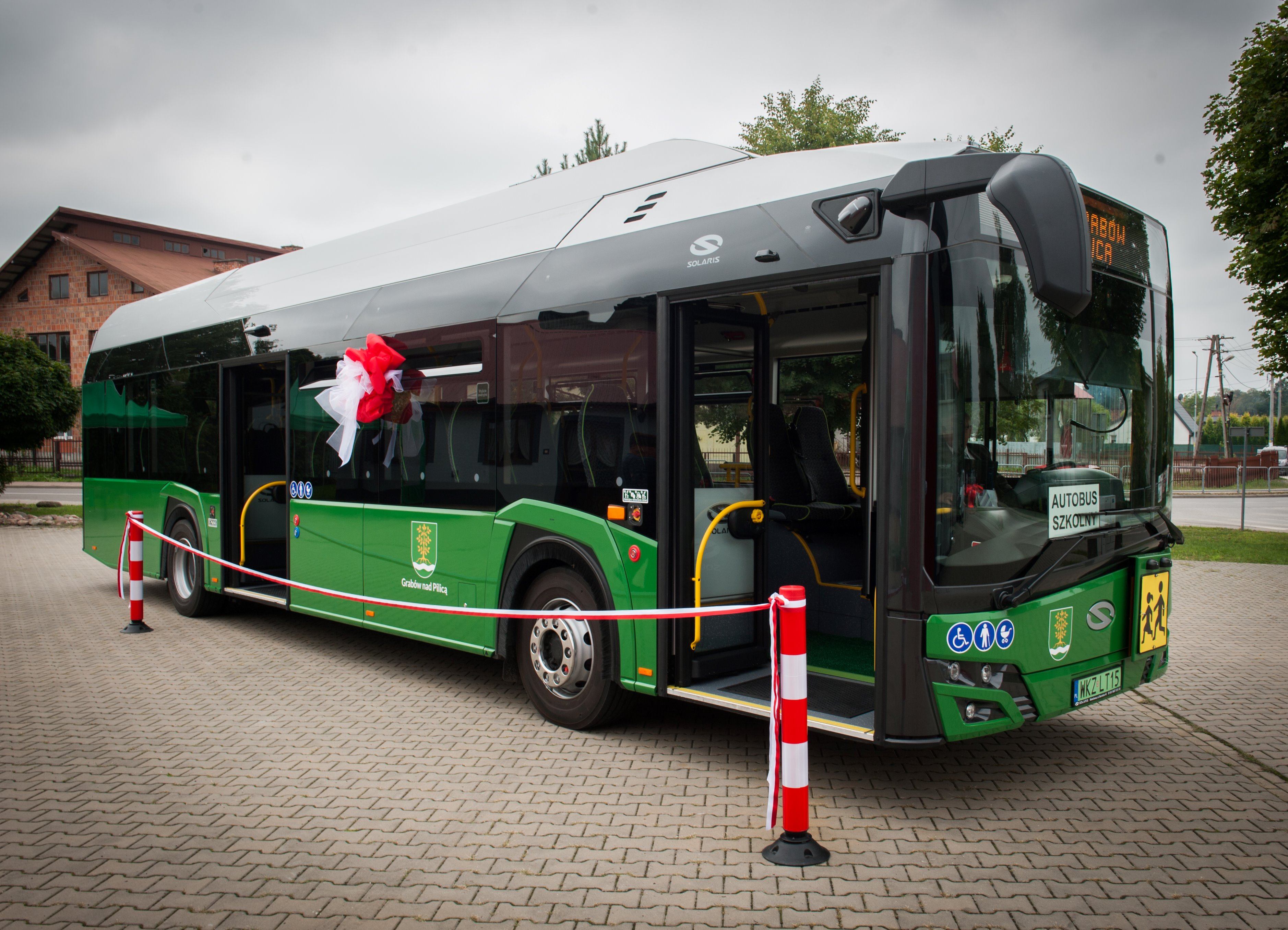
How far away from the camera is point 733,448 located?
5328 millimetres

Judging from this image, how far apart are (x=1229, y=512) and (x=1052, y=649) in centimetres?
2684

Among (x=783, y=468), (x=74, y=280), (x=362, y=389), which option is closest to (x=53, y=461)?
(x=74, y=280)

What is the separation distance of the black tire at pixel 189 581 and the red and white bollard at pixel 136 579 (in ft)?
1.76

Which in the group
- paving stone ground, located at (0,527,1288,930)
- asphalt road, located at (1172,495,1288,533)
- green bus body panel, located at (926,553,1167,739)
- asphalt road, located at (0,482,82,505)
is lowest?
asphalt road, located at (1172,495,1288,533)

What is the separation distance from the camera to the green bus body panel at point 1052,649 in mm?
3877

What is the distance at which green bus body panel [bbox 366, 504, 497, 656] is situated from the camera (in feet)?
19.4

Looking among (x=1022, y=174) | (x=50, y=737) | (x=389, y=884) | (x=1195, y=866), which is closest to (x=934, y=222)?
(x=1022, y=174)

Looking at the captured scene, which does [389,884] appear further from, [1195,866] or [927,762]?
[1195,866]

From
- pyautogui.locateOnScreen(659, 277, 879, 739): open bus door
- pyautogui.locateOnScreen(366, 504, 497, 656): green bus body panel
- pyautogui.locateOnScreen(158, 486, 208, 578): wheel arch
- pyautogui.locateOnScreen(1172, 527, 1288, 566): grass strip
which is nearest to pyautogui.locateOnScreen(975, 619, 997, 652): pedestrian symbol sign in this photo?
pyautogui.locateOnScreen(659, 277, 879, 739): open bus door

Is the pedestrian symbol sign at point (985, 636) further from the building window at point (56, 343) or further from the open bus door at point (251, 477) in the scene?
the building window at point (56, 343)

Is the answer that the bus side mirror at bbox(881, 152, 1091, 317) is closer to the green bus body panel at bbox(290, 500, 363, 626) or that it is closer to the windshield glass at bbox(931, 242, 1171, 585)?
the windshield glass at bbox(931, 242, 1171, 585)

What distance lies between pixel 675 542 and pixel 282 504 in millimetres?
5291

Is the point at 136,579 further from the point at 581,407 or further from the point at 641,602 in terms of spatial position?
the point at 641,602

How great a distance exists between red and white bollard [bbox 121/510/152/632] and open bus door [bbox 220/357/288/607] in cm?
77
